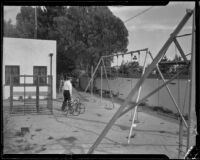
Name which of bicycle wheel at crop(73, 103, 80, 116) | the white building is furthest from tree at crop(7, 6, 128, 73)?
bicycle wheel at crop(73, 103, 80, 116)

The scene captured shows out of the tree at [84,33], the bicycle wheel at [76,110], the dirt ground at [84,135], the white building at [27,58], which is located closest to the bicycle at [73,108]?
the bicycle wheel at [76,110]

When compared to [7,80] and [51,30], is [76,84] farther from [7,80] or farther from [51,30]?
[7,80]

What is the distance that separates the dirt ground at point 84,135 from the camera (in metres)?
4.91

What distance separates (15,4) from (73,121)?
5854mm

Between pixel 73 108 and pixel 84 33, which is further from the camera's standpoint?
pixel 84 33

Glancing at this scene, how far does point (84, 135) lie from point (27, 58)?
6645mm

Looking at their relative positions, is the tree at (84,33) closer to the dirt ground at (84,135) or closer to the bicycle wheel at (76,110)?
the bicycle wheel at (76,110)

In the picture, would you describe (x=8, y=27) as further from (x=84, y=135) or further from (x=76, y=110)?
(x=84, y=135)

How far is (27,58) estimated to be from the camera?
11.6 m

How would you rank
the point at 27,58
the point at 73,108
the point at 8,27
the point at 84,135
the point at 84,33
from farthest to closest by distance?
the point at 84,33
the point at 27,58
the point at 73,108
the point at 8,27
the point at 84,135

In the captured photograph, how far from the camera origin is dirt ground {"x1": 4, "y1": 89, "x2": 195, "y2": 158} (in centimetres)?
491

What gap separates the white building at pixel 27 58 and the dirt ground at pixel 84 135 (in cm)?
329

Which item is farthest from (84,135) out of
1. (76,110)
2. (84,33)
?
(84,33)

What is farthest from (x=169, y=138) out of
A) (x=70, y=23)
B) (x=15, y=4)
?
(x=70, y=23)
